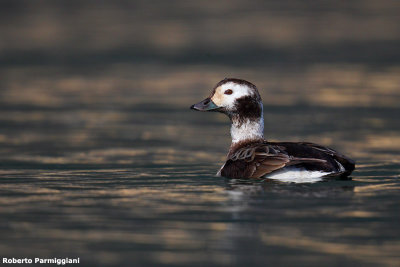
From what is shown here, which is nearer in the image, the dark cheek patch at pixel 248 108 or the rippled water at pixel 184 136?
the rippled water at pixel 184 136

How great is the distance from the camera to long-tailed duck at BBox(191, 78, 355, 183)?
9930 millimetres

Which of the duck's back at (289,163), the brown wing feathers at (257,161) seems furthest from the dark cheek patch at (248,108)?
the duck's back at (289,163)

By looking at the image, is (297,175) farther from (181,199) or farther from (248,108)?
(248,108)

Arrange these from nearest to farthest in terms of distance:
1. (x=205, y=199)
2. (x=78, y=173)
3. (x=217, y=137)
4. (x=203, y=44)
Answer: (x=205, y=199)
(x=78, y=173)
(x=217, y=137)
(x=203, y=44)

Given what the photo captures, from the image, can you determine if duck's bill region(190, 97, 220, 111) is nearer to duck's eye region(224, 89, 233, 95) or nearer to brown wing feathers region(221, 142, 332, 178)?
duck's eye region(224, 89, 233, 95)

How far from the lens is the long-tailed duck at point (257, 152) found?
32.6 ft

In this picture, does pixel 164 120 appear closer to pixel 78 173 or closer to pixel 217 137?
pixel 217 137

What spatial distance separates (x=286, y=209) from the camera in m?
8.66

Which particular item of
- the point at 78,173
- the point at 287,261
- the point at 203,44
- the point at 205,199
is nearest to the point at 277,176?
the point at 205,199

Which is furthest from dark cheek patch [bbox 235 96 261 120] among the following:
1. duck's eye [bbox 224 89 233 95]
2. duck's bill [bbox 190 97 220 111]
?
duck's bill [bbox 190 97 220 111]

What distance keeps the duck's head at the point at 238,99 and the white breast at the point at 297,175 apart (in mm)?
1325

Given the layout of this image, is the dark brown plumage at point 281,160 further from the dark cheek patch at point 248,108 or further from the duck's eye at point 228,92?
the duck's eye at point 228,92

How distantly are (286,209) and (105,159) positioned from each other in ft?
12.6

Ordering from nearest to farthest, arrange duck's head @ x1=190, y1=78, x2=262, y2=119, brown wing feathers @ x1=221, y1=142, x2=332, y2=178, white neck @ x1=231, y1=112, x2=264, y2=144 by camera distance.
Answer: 1. brown wing feathers @ x1=221, y1=142, x2=332, y2=178
2. duck's head @ x1=190, y1=78, x2=262, y2=119
3. white neck @ x1=231, y1=112, x2=264, y2=144
